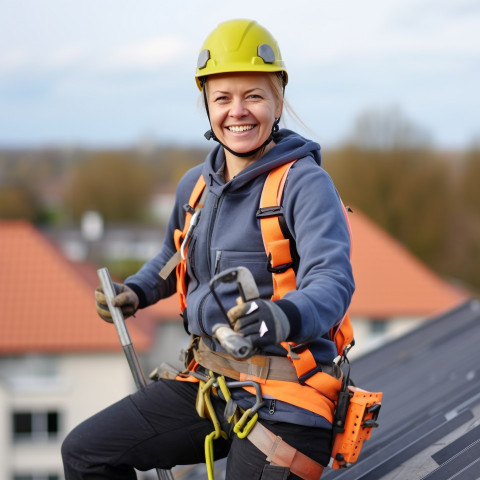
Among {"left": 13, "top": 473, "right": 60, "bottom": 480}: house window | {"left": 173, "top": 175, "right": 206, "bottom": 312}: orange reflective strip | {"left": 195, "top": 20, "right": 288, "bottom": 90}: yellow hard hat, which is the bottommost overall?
{"left": 13, "top": 473, "right": 60, "bottom": 480}: house window

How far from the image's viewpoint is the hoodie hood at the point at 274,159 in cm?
313

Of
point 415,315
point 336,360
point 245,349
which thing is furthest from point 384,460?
point 415,315

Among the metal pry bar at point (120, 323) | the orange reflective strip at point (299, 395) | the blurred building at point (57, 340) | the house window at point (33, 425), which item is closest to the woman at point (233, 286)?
the orange reflective strip at point (299, 395)

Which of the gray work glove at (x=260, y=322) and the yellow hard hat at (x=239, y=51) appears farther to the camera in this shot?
the yellow hard hat at (x=239, y=51)

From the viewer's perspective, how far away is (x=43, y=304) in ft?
110

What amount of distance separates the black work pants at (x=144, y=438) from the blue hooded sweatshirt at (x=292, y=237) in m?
0.29

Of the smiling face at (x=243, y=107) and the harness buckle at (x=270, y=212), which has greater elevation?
the smiling face at (x=243, y=107)

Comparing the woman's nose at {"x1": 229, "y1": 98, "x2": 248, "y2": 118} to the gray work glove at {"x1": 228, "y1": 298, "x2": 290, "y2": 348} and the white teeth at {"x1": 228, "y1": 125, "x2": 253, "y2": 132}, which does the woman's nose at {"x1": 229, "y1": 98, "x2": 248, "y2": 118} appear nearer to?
the white teeth at {"x1": 228, "y1": 125, "x2": 253, "y2": 132}

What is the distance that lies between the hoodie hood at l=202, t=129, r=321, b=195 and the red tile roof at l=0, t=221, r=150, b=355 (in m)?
28.1

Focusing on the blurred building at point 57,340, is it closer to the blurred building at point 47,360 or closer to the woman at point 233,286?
the blurred building at point 47,360

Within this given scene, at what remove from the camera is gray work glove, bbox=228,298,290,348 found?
2.48 meters

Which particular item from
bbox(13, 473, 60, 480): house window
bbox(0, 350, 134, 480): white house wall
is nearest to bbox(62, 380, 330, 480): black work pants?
bbox(0, 350, 134, 480): white house wall

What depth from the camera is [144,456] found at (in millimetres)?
3283

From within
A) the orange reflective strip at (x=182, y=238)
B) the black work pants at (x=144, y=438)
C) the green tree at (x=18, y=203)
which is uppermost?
the orange reflective strip at (x=182, y=238)
